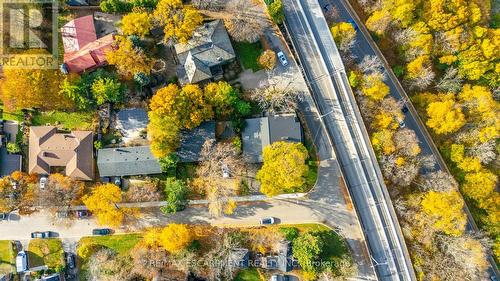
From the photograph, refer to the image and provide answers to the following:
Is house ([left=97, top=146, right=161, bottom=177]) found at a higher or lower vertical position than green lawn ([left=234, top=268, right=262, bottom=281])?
higher

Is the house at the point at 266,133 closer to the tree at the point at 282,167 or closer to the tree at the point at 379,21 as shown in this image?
the tree at the point at 282,167

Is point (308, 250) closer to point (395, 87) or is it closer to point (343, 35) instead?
point (395, 87)

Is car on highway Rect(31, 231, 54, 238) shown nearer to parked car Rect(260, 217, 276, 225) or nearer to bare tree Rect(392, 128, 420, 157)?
parked car Rect(260, 217, 276, 225)

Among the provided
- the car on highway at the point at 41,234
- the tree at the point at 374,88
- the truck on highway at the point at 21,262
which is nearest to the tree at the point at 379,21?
the tree at the point at 374,88

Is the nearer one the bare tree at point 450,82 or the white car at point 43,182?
the white car at point 43,182

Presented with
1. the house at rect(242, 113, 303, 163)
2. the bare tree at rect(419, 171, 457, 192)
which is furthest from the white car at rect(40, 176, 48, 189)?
the bare tree at rect(419, 171, 457, 192)

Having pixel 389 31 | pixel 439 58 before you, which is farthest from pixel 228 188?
pixel 439 58
